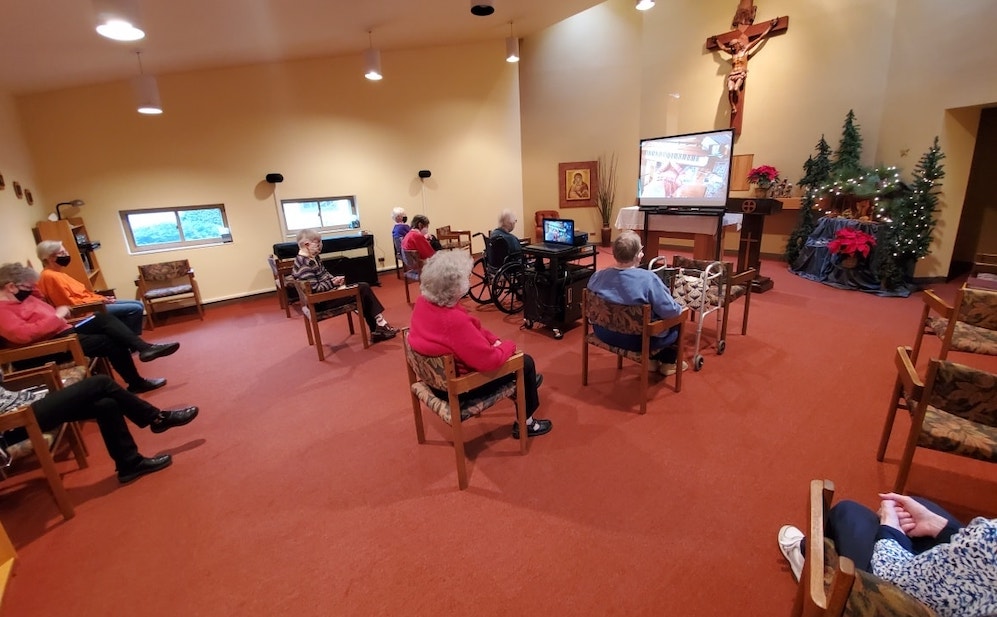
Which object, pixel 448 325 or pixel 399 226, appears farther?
pixel 399 226

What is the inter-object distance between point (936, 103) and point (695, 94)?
10.2 feet

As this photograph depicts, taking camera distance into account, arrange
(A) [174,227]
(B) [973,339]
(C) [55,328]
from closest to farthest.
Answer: (B) [973,339] < (C) [55,328] < (A) [174,227]

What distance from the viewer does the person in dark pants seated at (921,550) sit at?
0.84 meters

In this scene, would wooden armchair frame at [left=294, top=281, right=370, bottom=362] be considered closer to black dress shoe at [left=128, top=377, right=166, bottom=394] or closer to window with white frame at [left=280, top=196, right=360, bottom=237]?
black dress shoe at [left=128, top=377, right=166, bottom=394]

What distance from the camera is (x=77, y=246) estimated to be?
468cm

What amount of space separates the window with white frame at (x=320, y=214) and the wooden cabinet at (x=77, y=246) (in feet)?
7.01

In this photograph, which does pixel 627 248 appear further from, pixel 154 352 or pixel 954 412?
pixel 154 352

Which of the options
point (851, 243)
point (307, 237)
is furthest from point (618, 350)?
point (851, 243)

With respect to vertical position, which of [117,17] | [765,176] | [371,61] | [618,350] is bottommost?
[618,350]

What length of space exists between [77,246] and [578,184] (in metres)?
7.73

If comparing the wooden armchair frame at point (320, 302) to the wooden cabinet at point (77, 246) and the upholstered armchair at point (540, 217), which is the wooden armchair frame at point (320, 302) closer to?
the wooden cabinet at point (77, 246)

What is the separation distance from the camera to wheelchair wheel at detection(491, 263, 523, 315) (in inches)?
177

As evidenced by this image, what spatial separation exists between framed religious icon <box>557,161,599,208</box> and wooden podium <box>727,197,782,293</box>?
141 inches

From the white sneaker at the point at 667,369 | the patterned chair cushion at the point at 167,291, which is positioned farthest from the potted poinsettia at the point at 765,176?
the patterned chair cushion at the point at 167,291
